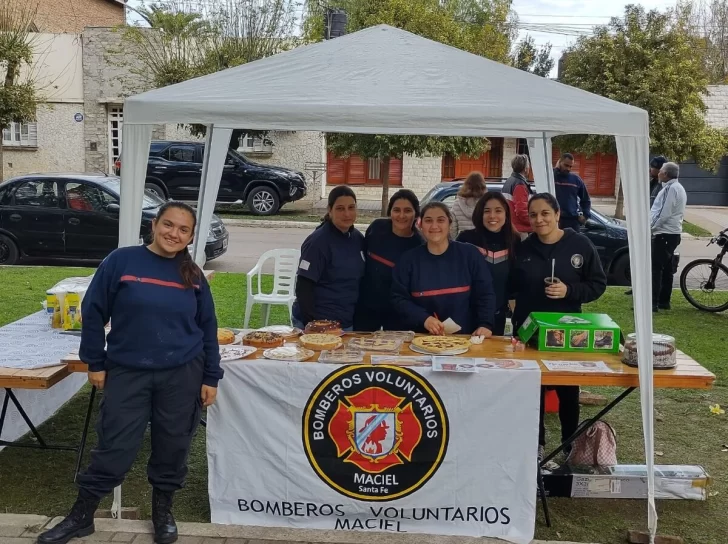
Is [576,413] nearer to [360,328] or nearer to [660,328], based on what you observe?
Result: [360,328]

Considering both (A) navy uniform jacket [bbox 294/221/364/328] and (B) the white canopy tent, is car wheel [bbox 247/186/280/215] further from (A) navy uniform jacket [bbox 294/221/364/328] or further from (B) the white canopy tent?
(B) the white canopy tent

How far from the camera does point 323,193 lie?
2333cm

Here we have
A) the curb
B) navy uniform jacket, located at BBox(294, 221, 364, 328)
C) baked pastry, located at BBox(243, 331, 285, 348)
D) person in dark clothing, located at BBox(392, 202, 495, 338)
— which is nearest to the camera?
baked pastry, located at BBox(243, 331, 285, 348)

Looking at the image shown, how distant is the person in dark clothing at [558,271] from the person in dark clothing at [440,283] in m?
0.27

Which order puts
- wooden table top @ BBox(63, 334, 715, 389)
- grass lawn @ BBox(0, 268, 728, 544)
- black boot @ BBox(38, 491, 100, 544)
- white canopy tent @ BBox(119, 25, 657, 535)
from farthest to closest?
grass lawn @ BBox(0, 268, 728, 544) < wooden table top @ BBox(63, 334, 715, 389) < white canopy tent @ BBox(119, 25, 657, 535) < black boot @ BBox(38, 491, 100, 544)

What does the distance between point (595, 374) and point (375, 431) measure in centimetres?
113

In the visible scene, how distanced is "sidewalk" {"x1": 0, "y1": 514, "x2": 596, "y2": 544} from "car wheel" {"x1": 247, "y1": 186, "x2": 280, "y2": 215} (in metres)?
15.0

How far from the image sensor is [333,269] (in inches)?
184

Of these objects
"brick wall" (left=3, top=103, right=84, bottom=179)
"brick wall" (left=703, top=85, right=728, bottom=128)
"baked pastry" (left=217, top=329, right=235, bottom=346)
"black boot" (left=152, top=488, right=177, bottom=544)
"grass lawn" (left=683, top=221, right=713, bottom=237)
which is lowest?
"black boot" (left=152, top=488, right=177, bottom=544)

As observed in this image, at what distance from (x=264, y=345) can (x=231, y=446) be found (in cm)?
57

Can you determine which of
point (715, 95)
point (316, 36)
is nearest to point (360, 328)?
point (316, 36)

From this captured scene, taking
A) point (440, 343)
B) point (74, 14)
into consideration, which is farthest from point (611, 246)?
point (74, 14)

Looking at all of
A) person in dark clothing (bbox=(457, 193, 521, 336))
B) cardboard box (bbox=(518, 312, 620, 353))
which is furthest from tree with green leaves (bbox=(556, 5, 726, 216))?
cardboard box (bbox=(518, 312, 620, 353))

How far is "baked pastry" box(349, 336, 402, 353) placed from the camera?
3.97 meters
